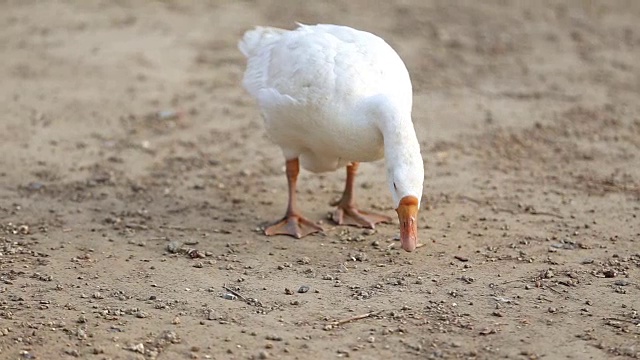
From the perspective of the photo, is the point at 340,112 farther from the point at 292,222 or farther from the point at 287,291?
the point at 287,291

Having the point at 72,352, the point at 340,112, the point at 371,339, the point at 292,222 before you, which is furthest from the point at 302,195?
the point at 72,352

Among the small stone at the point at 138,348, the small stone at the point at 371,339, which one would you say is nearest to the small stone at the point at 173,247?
the small stone at the point at 138,348

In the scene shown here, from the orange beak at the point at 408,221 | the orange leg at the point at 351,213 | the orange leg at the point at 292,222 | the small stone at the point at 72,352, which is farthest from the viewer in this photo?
the orange leg at the point at 351,213

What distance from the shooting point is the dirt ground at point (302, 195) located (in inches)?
201

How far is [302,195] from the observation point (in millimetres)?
7418

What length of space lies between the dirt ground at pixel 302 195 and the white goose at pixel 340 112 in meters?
0.37

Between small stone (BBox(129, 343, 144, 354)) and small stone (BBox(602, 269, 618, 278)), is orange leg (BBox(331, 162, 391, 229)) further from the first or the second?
small stone (BBox(129, 343, 144, 354))

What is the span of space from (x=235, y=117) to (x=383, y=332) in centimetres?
404

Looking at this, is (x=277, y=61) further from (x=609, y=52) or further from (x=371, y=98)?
(x=609, y=52)

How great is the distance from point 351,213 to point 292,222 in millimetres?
454

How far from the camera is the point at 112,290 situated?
18.2 feet

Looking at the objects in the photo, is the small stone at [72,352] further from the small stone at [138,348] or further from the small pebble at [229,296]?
the small pebble at [229,296]

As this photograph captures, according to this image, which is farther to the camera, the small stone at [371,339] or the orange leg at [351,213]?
the orange leg at [351,213]

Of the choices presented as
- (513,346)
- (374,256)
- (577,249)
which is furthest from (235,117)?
(513,346)
